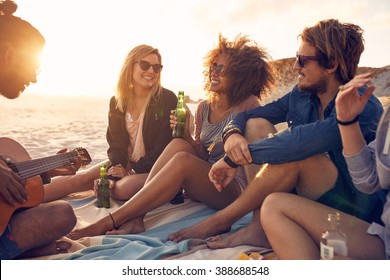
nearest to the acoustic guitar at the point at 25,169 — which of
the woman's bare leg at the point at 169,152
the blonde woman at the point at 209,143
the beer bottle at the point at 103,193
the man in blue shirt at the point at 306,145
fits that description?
the blonde woman at the point at 209,143

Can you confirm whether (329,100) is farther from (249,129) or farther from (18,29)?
(18,29)

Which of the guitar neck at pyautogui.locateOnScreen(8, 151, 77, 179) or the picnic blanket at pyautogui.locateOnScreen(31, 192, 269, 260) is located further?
the guitar neck at pyautogui.locateOnScreen(8, 151, 77, 179)

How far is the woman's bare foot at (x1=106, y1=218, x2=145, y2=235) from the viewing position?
3.35 m

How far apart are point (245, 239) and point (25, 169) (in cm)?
164

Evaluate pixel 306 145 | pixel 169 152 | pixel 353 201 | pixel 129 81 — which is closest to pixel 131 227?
pixel 169 152

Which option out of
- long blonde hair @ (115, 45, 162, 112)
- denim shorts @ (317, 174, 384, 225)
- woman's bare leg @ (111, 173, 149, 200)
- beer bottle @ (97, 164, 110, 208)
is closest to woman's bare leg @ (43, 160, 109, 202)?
beer bottle @ (97, 164, 110, 208)

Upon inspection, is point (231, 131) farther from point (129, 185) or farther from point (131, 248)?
point (129, 185)

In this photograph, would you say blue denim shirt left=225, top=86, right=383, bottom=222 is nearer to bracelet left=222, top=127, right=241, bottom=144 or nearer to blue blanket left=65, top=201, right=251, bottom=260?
bracelet left=222, top=127, right=241, bottom=144

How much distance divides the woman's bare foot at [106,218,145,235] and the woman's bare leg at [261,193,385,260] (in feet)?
4.14

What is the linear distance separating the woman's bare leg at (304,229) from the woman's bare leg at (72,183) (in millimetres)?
2700

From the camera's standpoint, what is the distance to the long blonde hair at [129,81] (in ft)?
15.0

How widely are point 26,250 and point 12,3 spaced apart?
2.02 meters
